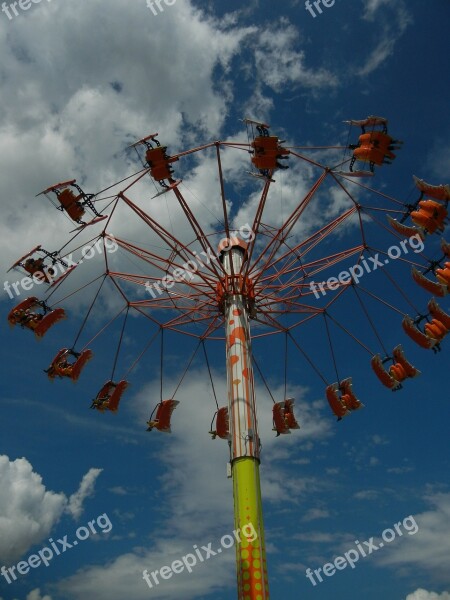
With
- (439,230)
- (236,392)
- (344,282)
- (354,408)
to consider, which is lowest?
(236,392)

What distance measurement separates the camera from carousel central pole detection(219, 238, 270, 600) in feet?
61.0

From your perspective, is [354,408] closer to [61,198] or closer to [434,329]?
[434,329]

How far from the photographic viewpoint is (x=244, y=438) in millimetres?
20297

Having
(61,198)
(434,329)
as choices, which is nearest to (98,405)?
(61,198)

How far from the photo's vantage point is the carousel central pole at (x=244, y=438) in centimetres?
1858

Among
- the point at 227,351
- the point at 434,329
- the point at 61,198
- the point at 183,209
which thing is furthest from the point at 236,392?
the point at 61,198

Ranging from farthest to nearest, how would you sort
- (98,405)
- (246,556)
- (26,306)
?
(98,405) → (26,306) → (246,556)

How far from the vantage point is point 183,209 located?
22109 mm

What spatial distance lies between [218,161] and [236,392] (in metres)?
8.64

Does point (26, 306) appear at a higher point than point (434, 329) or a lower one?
higher

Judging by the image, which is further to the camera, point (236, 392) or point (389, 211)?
point (389, 211)

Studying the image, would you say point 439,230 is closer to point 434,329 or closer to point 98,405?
point 434,329

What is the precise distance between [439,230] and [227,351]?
957 centimetres

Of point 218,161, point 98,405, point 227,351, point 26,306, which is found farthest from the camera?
point 98,405
